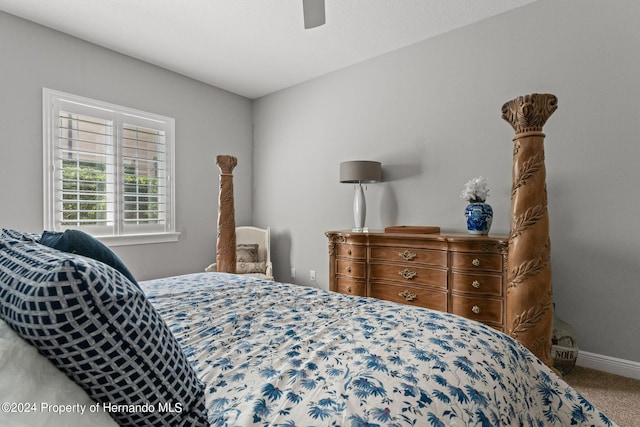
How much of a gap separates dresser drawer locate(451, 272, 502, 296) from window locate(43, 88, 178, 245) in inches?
120

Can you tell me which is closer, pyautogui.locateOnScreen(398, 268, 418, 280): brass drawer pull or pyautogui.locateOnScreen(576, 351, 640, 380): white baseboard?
pyautogui.locateOnScreen(576, 351, 640, 380): white baseboard

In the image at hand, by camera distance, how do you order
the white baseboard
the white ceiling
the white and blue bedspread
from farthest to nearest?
the white ceiling
the white baseboard
the white and blue bedspread

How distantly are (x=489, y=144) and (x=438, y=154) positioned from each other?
445mm

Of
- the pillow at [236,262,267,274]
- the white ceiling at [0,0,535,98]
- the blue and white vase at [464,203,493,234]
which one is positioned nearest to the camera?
the blue and white vase at [464,203,493,234]

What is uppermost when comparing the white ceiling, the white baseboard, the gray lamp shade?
the white ceiling

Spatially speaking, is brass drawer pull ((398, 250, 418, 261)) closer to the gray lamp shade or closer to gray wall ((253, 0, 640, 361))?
gray wall ((253, 0, 640, 361))

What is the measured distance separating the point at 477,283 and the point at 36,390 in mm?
2458

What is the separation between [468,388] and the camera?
0.85 m

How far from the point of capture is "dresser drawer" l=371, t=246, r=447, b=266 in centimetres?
257

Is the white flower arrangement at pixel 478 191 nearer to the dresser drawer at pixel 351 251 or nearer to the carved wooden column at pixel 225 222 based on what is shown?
the dresser drawer at pixel 351 251

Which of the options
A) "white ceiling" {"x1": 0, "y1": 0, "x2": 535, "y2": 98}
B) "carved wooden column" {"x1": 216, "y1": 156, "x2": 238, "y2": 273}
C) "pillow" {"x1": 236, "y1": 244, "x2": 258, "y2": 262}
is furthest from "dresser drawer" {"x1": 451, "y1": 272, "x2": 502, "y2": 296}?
"pillow" {"x1": 236, "y1": 244, "x2": 258, "y2": 262}

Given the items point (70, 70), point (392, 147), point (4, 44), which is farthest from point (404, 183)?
point (4, 44)

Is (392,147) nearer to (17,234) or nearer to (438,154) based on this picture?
(438,154)

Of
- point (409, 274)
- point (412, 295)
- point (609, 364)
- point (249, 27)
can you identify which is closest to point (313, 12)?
point (249, 27)
